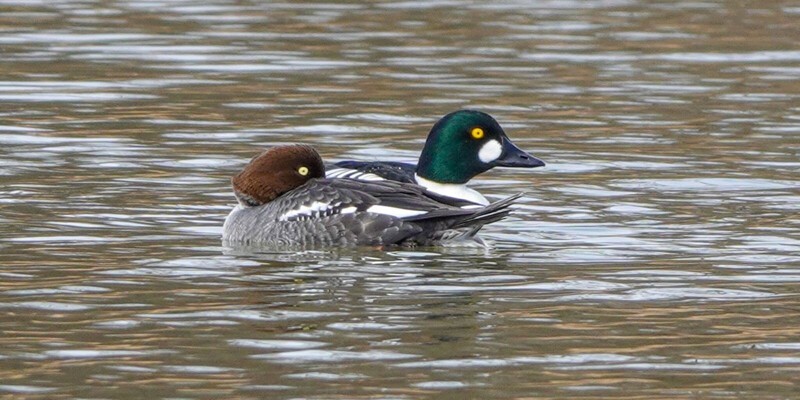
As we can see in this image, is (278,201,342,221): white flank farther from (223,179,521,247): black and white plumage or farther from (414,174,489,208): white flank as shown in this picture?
(414,174,489,208): white flank

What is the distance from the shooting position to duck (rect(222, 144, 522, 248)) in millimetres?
10703

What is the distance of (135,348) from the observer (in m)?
7.82

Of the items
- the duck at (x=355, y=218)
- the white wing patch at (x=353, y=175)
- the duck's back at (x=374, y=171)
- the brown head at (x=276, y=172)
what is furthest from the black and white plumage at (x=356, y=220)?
the duck's back at (x=374, y=171)

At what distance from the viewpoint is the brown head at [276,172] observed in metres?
11.3

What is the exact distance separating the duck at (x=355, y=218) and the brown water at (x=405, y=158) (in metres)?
0.17

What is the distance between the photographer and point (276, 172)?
1127cm

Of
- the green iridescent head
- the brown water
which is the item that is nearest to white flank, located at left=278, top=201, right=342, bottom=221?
the brown water

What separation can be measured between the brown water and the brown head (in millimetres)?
416

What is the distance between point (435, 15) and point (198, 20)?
2879 millimetres

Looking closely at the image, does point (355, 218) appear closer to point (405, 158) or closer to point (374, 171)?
point (374, 171)

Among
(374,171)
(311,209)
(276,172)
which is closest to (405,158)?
(374,171)

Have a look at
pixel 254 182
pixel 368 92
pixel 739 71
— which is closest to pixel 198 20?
pixel 368 92

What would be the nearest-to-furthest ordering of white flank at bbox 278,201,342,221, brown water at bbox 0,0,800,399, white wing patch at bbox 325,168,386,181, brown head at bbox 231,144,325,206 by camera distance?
brown water at bbox 0,0,800,399
white flank at bbox 278,201,342,221
brown head at bbox 231,144,325,206
white wing patch at bbox 325,168,386,181

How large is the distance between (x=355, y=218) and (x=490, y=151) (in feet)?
4.39
